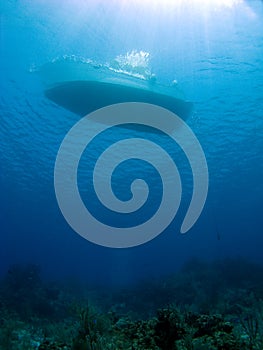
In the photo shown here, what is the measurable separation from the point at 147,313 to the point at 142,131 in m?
10.2

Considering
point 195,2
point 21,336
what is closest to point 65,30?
point 195,2

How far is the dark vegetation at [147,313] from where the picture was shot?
4.06 m

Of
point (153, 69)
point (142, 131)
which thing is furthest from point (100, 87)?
point (142, 131)

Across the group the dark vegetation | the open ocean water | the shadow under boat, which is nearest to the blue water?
the open ocean water

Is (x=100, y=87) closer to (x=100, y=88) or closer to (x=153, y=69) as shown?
(x=100, y=88)

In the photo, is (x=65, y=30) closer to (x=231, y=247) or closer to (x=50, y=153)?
(x=50, y=153)

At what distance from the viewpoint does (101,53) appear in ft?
41.6

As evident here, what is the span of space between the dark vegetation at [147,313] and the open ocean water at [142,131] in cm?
4

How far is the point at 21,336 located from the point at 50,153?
61.4 feet

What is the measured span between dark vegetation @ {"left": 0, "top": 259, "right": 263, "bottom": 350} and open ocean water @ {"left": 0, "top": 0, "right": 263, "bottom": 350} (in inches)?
1.5

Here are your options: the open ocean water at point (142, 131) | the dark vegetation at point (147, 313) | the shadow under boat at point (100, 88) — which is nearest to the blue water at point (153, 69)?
the open ocean water at point (142, 131)

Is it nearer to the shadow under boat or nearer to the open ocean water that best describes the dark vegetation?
the open ocean water

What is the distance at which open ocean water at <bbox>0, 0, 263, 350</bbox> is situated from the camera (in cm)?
773

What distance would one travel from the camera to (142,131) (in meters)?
15.6
